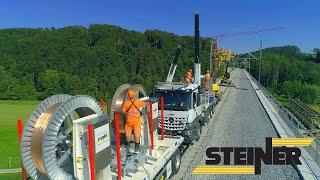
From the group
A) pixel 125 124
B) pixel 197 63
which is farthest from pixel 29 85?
pixel 125 124

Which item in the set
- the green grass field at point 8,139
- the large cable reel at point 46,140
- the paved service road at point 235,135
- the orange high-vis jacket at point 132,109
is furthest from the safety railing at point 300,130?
the green grass field at point 8,139

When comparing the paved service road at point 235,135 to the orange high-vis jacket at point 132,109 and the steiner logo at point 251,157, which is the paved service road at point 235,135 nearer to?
the steiner logo at point 251,157

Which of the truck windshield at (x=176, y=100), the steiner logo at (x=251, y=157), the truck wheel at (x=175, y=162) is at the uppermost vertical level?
the truck windshield at (x=176, y=100)

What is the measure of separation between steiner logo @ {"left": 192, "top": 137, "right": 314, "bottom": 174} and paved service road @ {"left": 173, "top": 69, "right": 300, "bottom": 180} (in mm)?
354

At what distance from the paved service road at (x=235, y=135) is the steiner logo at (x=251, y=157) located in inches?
13.9

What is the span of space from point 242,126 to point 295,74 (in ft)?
439

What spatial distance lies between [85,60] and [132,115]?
8613 centimetres

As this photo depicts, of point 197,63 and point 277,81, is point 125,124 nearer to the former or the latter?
point 197,63

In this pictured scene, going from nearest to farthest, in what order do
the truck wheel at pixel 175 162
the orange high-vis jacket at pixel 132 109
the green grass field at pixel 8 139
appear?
1. the orange high-vis jacket at pixel 132 109
2. the truck wheel at pixel 175 162
3. the green grass field at pixel 8 139

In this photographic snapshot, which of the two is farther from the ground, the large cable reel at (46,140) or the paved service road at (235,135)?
the large cable reel at (46,140)

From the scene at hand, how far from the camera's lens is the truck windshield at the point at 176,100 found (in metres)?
16.8

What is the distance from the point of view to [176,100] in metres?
16.8

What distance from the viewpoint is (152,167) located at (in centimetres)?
1027

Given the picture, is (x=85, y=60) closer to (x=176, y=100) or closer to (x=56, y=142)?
(x=176, y=100)
